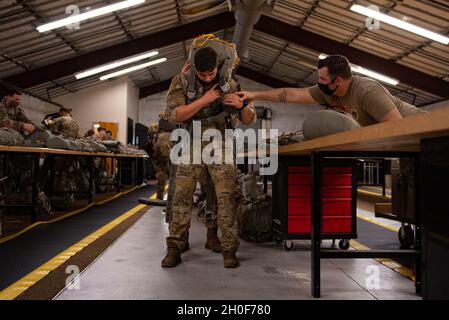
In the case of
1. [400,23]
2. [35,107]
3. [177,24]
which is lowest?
[35,107]

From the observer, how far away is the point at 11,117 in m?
5.91

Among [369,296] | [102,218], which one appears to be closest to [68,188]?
[102,218]

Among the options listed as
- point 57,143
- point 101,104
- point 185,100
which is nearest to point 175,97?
point 185,100

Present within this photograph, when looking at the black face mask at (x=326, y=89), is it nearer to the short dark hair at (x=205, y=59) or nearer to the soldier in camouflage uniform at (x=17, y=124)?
the short dark hair at (x=205, y=59)

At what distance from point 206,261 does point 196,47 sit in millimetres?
1796

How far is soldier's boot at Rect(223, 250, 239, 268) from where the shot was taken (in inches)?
122

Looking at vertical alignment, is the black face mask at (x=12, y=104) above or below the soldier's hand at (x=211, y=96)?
above

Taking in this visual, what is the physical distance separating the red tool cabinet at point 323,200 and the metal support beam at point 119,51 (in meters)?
10.1

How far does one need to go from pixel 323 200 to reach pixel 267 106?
1814 cm

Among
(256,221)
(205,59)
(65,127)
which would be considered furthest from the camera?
(65,127)

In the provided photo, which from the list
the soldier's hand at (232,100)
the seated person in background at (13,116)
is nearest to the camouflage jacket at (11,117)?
the seated person in background at (13,116)

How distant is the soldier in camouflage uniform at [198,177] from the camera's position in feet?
10.2

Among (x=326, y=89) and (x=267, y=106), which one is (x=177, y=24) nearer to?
(x=267, y=106)

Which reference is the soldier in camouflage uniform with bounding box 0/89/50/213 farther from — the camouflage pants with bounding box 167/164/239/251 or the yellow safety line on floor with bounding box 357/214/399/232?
the yellow safety line on floor with bounding box 357/214/399/232
